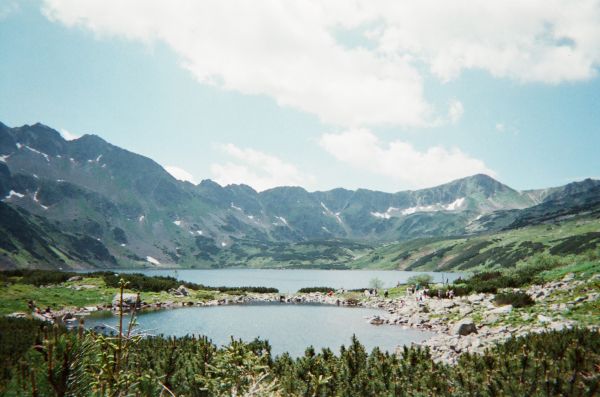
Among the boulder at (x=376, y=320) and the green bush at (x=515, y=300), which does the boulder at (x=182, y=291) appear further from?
the green bush at (x=515, y=300)

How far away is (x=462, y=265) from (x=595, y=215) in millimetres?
68580

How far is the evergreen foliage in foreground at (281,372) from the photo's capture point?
11.4 feet

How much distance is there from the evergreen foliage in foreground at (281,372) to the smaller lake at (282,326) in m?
14.7

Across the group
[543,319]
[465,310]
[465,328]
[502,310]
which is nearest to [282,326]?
[465,328]

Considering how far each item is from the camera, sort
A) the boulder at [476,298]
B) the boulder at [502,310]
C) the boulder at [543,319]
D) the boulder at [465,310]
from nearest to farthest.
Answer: the boulder at [543,319]
the boulder at [502,310]
the boulder at [465,310]
the boulder at [476,298]

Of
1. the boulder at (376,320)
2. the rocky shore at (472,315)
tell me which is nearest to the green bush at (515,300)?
the rocky shore at (472,315)

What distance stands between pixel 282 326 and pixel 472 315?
846 inches

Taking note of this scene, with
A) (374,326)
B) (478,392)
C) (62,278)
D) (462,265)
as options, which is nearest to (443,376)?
(478,392)

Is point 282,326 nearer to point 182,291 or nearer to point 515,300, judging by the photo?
point 515,300

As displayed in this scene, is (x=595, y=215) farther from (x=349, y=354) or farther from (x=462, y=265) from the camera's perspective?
(x=349, y=354)

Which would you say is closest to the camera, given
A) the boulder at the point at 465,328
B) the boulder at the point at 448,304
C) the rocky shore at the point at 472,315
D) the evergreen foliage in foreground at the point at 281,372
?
the evergreen foliage in foreground at the point at 281,372

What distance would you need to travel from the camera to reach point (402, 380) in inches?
526

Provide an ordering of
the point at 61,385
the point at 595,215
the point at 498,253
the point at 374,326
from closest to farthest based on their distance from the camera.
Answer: the point at 61,385, the point at 374,326, the point at 498,253, the point at 595,215

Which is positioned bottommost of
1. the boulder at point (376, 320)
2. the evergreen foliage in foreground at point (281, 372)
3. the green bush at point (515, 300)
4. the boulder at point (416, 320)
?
the boulder at point (376, 320)
